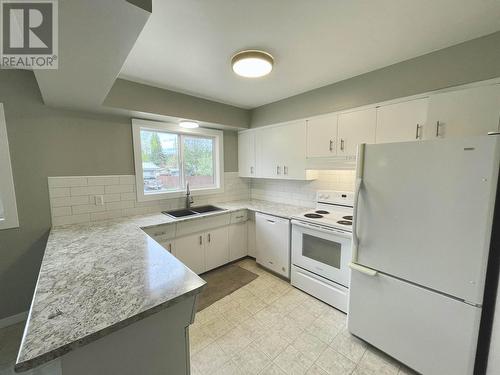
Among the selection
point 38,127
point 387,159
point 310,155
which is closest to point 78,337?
point 387,159

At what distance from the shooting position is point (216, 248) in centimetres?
286

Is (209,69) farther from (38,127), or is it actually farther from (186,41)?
(38,127)

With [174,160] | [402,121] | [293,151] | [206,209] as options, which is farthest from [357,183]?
[174,160]

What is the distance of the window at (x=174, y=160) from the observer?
8.62 ft

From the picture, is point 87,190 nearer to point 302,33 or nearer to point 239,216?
point 239,216

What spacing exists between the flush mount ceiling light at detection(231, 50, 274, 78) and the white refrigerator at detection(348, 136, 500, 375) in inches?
41.4

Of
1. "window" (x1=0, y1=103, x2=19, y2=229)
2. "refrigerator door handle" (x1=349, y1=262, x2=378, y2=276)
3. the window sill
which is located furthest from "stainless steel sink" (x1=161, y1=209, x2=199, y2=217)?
"refrigerator door handle" (x1=349, y1=262, x2=378, y2=276)

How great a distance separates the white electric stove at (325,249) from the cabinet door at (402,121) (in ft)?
2.57

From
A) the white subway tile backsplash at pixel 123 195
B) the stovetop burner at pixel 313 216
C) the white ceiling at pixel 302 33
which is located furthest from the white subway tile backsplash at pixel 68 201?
the stovetop burner at pixel 313 216

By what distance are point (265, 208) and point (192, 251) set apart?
1154mm

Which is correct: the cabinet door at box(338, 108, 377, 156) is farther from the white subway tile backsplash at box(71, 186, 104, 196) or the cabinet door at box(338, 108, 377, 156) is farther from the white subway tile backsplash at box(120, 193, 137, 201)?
the white subway tile backsplash at box(71, 186, 104, 196)

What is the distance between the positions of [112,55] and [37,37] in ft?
1.05

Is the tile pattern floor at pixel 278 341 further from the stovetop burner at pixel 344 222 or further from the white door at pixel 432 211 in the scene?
the stovetop burner at pixel 344 222

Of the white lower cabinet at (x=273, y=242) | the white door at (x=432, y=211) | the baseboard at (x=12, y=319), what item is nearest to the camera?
the white door at (x=432, y=211)
